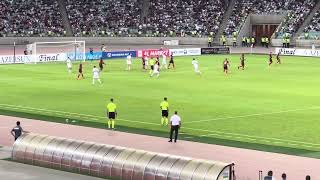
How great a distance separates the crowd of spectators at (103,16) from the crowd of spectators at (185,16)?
106 inches

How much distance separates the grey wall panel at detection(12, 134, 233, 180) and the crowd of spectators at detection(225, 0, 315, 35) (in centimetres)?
7592

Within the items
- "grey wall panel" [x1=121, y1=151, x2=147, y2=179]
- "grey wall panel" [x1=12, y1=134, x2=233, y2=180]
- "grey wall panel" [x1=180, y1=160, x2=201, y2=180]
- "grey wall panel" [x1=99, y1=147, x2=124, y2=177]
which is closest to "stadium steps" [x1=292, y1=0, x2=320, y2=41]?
"grey wall panel" [x1=12, y1=134, x2=233, y2=180]

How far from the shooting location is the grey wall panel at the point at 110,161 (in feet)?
69.5

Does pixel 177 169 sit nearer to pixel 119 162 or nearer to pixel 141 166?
pixel 141 166

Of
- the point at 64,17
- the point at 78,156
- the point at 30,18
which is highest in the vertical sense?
the point at 64,17

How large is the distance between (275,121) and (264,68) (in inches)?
1286

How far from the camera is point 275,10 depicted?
337 ft

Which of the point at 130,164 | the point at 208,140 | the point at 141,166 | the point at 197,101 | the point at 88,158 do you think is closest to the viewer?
the point at 141,166

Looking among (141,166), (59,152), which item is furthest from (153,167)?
(59,152)

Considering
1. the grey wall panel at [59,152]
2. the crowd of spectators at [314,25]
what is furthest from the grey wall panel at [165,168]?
the crowd of spectators at [314,25]

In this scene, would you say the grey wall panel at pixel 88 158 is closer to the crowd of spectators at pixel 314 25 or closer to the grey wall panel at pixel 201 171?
the grey wall panel at pixel 201 171

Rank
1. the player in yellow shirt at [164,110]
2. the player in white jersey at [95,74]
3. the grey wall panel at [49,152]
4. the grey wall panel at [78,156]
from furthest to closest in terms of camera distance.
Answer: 1. the player in white jersey at [95,74]
2. the player in yellow shirt at [164,110]
3. the grey wall panel at [49,152]
4. the grey wall panel at [78,156]

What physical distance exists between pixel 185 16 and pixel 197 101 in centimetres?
6515

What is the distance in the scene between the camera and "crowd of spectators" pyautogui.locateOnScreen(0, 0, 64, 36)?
101 metres
